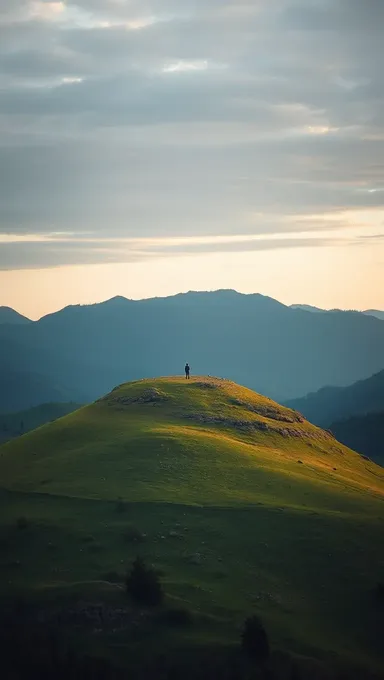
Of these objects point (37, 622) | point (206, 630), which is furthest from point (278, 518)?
point (37, 622)

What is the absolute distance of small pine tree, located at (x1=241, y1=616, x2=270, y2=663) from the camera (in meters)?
45.5

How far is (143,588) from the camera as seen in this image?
50719 mm

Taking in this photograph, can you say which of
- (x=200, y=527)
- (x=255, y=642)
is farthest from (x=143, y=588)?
(x=200, y=527)

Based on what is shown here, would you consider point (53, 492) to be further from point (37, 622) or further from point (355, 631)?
point (355, 631)

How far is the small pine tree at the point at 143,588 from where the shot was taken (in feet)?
166

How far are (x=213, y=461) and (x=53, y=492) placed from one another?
17993mm

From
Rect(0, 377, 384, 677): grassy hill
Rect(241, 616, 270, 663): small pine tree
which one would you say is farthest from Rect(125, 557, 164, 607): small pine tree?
Rect(241, 616, 270, 663): small pine tree

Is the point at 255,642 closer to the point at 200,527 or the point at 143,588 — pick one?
the point at 143,588

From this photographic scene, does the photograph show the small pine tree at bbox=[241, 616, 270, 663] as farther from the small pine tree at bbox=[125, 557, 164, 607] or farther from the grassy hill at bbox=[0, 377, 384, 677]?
the small pine tree at bbox=[125, 557, 164, 607]

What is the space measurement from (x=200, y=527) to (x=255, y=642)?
17.5m

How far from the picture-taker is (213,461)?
79.1m

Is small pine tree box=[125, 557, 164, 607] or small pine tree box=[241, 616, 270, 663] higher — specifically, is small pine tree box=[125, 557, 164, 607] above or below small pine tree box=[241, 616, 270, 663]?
above

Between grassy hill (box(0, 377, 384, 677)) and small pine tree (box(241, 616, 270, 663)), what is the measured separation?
1.47 m

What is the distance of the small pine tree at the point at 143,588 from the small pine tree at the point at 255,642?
7.15 metres
